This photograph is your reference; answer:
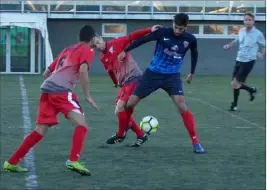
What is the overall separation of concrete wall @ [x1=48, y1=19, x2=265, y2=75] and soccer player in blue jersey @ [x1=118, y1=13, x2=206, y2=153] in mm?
29302

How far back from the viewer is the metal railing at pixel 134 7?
39.2 m

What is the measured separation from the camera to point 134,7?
40.0 meters

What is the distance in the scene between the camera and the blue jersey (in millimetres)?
10023

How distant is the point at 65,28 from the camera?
40031 millimetres

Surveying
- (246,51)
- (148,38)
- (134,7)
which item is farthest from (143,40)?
(134,7)

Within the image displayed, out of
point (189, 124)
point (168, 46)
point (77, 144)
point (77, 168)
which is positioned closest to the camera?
point (77, 168)

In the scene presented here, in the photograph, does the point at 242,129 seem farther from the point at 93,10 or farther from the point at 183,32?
the point at 93,10

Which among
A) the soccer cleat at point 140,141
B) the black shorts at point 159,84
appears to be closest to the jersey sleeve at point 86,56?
the black shorts at point 159,84

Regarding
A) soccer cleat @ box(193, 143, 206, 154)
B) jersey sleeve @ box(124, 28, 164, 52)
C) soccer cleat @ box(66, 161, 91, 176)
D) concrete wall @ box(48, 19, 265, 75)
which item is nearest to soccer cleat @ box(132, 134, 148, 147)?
soccer cleat @ box(193, 143, 206, 154)

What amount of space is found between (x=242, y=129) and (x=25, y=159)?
4.76 meters

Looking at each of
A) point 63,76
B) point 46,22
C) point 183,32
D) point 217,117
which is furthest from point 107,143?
point 46,22

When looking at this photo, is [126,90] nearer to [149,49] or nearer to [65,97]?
[65,97]

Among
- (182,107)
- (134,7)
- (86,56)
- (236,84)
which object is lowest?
(236,84)

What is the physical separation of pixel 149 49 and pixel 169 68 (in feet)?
100
